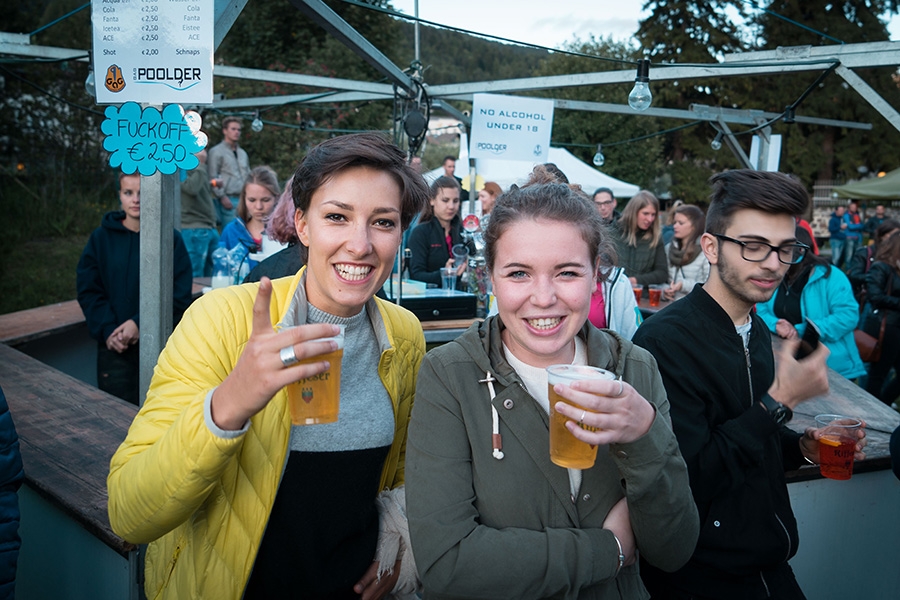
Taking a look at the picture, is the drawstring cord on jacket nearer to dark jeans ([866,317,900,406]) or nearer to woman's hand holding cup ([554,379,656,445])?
woman's hand holding cup ([554,379,656,445])

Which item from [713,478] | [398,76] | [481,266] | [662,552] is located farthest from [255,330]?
[398,76]

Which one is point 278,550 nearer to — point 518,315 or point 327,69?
point 518,315

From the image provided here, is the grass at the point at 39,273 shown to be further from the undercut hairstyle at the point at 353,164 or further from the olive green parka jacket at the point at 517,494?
the olive green parka jacket at the point at 517,494

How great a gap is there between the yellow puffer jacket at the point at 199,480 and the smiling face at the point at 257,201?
12.5ft

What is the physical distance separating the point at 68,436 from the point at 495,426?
6.81ft

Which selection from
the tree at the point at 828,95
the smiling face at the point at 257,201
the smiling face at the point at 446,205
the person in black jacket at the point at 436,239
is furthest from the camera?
the tree at the point at 828,95

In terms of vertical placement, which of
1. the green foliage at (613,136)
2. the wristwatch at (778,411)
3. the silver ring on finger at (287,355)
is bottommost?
the wristwatch at (778,411)

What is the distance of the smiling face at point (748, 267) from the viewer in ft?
7.11

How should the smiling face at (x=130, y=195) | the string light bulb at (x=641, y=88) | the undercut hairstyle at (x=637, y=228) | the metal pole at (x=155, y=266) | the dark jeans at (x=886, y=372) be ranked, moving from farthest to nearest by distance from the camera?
the undercut hairstyle at (x=637, y=228)
the dark jeans at (x=886, y=372)
the string light bulb at (x=641, y=88)
the smiling face at (x=130, y=195)
the metal pole at (x=155, y=266)

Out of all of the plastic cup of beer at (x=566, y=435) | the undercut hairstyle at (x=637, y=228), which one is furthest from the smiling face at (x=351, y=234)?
the undercut hairstyle at (x=637, y=228)

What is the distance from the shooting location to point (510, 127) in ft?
20.0

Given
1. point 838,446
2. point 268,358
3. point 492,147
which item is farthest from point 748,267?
Result: point 492,147

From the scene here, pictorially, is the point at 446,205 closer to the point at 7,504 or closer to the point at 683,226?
the point at 683,226

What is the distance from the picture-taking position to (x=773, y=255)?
7.09ft
